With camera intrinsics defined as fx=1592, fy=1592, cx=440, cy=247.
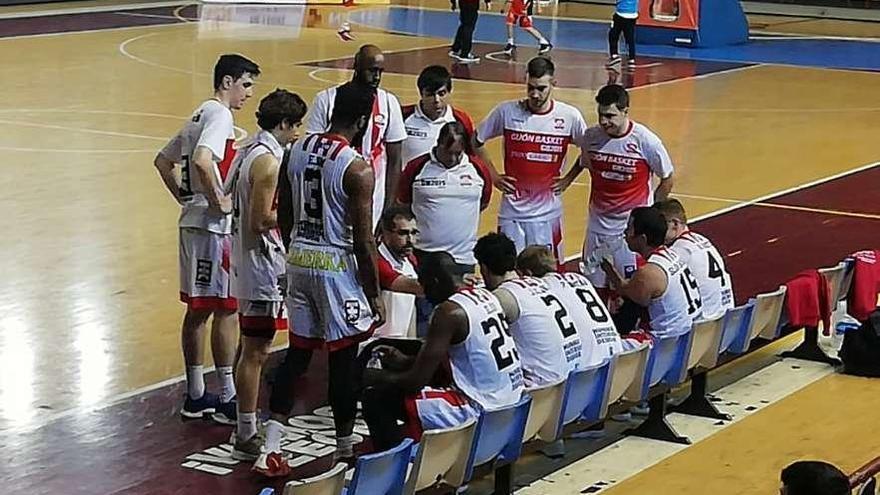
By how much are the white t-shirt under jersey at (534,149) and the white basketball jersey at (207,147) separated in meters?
2.02

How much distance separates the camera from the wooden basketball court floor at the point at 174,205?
8070 mm

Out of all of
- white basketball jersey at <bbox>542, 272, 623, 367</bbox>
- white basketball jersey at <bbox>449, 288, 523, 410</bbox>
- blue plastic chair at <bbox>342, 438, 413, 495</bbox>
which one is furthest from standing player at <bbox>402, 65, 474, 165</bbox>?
blue plastic chair at <bbox>342, 438, 413, 495</bbox>

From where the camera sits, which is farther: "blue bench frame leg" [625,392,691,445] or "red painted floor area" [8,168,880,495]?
"blue bench frame leg" [625,392,691,445]

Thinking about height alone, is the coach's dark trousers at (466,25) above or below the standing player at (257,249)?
below

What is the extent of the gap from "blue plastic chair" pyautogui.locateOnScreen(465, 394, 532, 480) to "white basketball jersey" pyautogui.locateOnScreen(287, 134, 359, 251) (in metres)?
1.05

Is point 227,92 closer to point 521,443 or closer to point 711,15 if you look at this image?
point 521,443

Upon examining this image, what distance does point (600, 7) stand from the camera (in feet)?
117

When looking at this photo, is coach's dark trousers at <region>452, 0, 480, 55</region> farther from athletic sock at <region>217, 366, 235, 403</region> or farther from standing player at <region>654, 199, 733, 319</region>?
athletic sock at <region>217, 366, 235, 403</region>

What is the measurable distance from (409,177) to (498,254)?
1.63 m

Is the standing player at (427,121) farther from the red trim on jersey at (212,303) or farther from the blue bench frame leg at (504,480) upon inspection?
the blue bench frame leg at (504,480)

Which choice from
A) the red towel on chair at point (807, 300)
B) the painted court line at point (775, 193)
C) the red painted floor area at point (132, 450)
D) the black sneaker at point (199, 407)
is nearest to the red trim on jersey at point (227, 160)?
the black sneaker at point (199, 407)

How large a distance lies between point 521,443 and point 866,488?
1857 mm

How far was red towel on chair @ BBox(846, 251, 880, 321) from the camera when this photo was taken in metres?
9.73

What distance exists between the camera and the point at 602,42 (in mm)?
27984
